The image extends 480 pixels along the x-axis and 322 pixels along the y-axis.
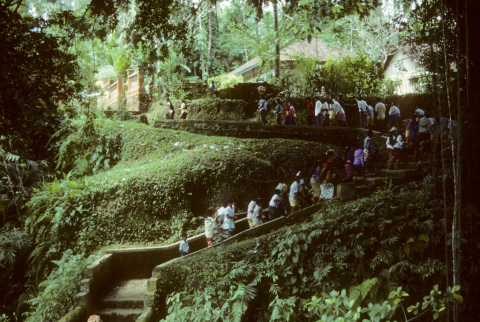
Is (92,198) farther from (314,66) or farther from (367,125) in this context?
(314,66)

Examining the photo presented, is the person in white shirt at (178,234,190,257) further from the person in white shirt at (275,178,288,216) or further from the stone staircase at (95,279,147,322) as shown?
the person in white shirt at (275,178,288,216)

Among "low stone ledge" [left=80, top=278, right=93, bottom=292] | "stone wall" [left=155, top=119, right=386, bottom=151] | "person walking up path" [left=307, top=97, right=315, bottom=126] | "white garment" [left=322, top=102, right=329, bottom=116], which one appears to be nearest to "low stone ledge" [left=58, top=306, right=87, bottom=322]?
"low stone ledge" [left=80, top=278, right=93, bottom=292]

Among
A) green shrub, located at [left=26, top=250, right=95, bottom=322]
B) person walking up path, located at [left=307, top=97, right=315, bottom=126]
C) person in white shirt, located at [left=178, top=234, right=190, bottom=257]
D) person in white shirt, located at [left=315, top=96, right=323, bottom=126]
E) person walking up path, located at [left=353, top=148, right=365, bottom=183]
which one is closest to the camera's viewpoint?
green shrub, located at [left=26, top=250, right=95, bottom=322]

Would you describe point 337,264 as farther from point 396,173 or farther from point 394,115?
point 394,115

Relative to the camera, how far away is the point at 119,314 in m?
9.11

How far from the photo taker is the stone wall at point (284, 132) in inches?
523

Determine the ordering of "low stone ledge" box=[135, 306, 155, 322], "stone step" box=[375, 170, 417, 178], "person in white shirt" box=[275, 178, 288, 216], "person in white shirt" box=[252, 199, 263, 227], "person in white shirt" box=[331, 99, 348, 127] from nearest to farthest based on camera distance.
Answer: "low stone ledge" box=[135, 306, 155, 322]
"stone step" box=[375, 170, 417, 178]
"person in white shirt" box=[252, 199, 263, 227]
"person in white shirt" box=[275, 178, 288, 216]
"person in white shirt" box=[331, 99, 348, 127]

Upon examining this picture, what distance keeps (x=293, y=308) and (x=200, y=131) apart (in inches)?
386

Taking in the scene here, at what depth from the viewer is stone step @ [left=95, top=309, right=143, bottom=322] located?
8.92m

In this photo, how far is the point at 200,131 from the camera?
15203 millimetres

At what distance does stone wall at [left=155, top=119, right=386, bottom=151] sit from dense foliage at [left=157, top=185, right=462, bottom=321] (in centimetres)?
562

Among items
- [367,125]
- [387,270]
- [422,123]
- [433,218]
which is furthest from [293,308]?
[367,125]

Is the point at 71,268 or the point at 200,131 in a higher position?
the point at 200,131

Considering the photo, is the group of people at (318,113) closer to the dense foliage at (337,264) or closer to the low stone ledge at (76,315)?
the dense foliage at (337,264)
